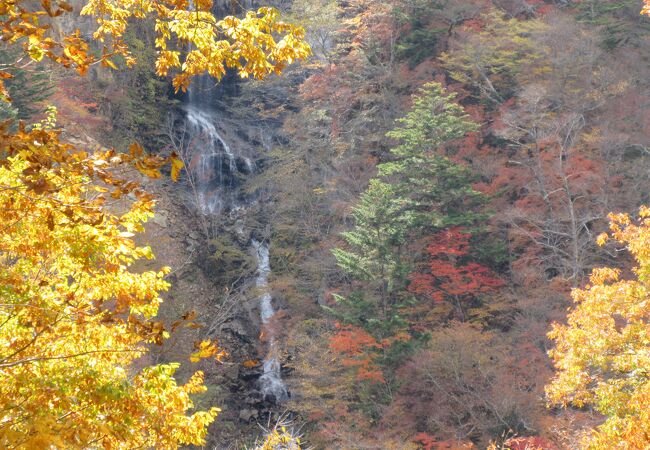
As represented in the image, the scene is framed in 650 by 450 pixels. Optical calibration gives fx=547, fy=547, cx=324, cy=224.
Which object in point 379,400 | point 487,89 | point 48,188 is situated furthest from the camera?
Result: point 487,89

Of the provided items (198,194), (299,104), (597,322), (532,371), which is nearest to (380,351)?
(532,371)

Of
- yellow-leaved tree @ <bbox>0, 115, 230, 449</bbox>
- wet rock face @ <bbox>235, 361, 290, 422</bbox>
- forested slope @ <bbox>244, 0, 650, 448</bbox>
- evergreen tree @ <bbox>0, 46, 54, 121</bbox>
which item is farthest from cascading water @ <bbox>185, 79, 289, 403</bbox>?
yellow-leaved tree @ <bbox>0, 115, 230, 449</bbox>

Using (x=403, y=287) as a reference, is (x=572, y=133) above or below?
above

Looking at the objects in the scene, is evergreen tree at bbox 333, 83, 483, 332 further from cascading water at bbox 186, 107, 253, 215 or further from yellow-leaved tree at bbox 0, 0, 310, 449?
yellow-leaved tree at bbox 0, 0, 310, 449

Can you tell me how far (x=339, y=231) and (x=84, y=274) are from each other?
15.9 meters

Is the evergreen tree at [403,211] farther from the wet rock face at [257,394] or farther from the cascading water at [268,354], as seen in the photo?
the wet rock face at [257,394]

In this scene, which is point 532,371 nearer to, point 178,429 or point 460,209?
point 460,209

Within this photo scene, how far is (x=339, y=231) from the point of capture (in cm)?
2030

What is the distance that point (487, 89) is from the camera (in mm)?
21141

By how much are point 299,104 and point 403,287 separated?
15045 mm

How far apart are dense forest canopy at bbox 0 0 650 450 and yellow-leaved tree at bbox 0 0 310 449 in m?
0.03

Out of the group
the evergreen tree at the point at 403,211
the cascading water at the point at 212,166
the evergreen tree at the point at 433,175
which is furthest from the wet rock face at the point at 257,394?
the cascading water at the point at 212,166

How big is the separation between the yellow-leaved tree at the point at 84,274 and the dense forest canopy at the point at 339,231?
26mm

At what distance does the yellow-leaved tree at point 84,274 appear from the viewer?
291cm
